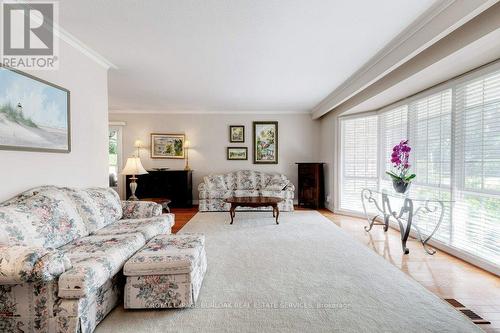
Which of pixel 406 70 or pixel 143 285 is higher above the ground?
pixel 406 70

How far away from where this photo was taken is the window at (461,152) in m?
2.68

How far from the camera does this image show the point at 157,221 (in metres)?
2.87

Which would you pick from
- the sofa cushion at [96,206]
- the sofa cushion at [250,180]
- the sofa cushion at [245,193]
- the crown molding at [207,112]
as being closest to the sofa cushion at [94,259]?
the sofa cushion at [96,206]

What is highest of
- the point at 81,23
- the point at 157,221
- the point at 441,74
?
the point at 81,23

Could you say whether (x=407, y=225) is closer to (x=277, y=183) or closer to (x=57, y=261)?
(x=277, y=183)

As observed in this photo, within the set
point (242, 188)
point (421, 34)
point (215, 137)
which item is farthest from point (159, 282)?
point (215, 137)

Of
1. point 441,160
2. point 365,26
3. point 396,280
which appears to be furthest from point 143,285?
point 441,160

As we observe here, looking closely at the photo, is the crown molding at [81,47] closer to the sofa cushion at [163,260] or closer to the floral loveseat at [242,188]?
the sofa cushion at [163,260]

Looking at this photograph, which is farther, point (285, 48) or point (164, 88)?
point (164, 88)

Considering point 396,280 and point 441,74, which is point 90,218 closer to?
point 396,280

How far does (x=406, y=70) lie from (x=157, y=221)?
3508 millimetres

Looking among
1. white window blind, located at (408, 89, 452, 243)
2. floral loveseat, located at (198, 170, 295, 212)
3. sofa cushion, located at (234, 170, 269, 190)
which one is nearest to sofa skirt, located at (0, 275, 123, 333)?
white window blind, located at (408, 89, 452, 243)

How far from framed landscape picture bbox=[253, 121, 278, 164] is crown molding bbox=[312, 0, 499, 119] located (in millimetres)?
3027

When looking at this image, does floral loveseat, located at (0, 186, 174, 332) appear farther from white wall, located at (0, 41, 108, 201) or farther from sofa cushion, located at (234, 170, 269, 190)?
sofa cushion, located at (234, 170, 269, 190)
